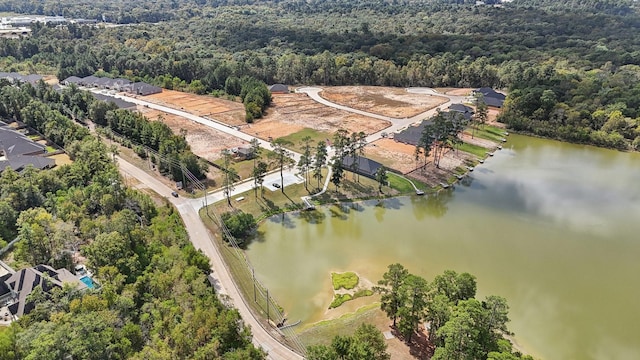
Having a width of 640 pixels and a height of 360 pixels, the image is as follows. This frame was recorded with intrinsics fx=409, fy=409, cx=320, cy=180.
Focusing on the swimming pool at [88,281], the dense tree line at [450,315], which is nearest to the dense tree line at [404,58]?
the swimming pool at [88,281]

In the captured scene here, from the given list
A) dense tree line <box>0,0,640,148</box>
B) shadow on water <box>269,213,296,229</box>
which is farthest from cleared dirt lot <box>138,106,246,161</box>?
shadow on water <box>269,213,296,229</box>

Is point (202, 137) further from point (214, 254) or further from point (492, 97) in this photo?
point (492, 97)

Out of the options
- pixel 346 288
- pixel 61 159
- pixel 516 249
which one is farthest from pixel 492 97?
pixel 61 159

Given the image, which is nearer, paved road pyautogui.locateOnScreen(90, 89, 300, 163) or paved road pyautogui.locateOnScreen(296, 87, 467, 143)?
paved road pyautogui.locateOnScreen(90, 89, 300, 163)

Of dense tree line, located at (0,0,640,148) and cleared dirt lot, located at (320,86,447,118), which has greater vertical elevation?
dense tree line, located at (0,0,640,148)

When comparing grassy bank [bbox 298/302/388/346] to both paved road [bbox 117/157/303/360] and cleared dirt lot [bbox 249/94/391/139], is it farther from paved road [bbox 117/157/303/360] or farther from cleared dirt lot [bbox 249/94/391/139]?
cleared dirt lot [bbox 249/94/391/139]

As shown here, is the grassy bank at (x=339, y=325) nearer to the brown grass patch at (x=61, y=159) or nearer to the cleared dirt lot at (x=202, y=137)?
the cleared dirt lot at (x=202, y=137)
